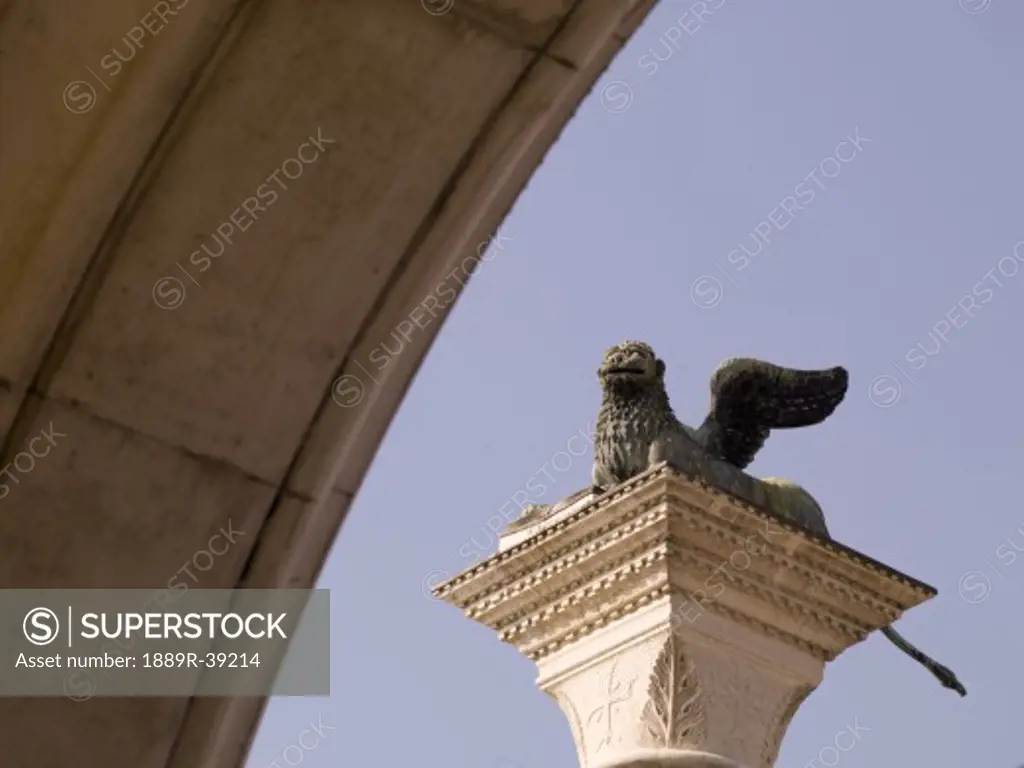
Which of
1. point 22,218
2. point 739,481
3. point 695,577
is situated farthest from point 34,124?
point 739,481

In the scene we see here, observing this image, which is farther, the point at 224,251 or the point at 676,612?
the point at 676,612

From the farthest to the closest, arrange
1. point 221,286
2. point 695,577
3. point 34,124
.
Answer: point 695,577 → point 221,286 → point 34,124

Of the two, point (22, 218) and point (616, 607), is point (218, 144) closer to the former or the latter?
point (22, 218)

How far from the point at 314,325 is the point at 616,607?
Answer: 31.7 feet

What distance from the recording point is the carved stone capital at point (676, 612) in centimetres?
1302

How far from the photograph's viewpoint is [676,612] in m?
13.0

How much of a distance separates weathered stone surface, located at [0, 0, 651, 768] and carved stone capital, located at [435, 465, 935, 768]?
9095 millimetres

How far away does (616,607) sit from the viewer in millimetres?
13492

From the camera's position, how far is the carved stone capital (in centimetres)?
1302

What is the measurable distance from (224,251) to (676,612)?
944 centimetres

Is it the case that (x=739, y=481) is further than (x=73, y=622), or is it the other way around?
(x=739, y=481)

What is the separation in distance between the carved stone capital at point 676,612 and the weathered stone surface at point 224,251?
910cm

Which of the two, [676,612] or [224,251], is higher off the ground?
[676,612]

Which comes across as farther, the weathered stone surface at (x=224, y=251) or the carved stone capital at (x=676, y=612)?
the carved stone capital at (x=676, y=612)
